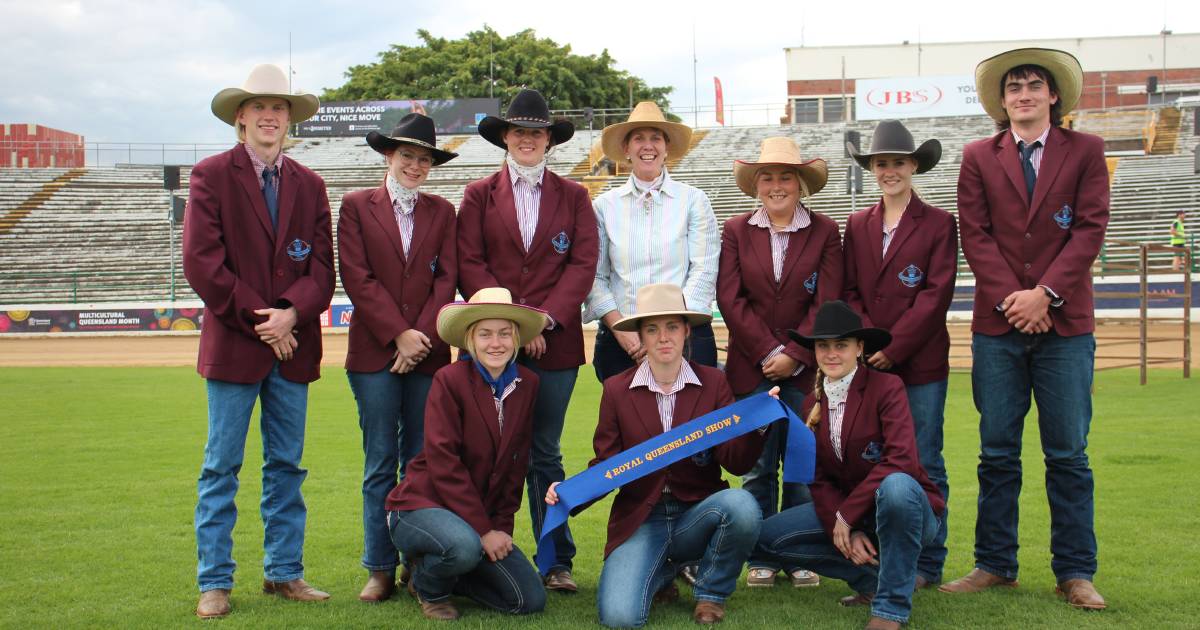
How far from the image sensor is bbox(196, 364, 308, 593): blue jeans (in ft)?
14.6

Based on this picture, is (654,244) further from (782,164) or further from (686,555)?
(686,555)

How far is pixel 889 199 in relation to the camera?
5.04 metres

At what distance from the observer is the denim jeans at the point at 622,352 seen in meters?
5.20

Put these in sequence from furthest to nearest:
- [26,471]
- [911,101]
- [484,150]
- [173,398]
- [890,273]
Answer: [484,150] < [911,101] < [173,398] < [26,471] < [890,273]

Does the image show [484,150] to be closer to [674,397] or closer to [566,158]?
[566,158]

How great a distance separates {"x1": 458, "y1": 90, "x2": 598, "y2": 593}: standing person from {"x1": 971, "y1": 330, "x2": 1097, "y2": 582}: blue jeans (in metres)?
1.90

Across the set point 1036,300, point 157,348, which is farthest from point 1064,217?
point 157,348

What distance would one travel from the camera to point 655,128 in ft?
17.7

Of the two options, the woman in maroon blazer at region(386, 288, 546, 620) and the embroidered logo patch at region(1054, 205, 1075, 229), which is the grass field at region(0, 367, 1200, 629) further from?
the embroidered logo patch at region(1054, 205, 1075, 229)

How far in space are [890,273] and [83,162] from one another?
45706mm

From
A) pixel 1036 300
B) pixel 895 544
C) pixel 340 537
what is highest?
pixel 1036 300

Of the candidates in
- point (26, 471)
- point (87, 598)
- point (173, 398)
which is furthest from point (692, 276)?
point (173, 398)

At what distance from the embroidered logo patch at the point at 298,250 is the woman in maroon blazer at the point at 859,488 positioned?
225 cm

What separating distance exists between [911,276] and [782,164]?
0.82m
